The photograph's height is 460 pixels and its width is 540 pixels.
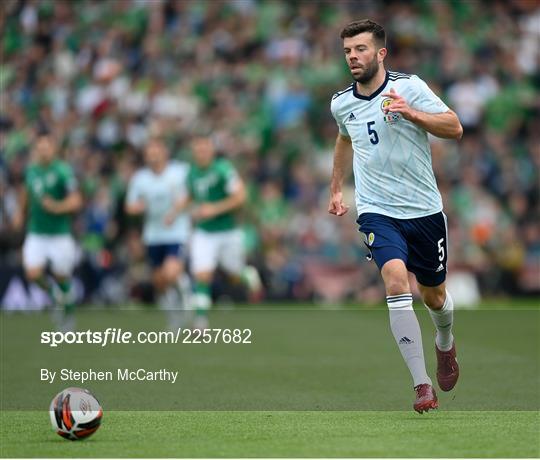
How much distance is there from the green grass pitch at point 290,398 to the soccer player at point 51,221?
78cm

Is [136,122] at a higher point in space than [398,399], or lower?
lower

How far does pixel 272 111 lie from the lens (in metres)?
26.2

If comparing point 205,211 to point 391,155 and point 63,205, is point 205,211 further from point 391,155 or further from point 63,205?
point 391,155

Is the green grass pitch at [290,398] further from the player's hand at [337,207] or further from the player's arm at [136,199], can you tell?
the player's arm at [136,199]

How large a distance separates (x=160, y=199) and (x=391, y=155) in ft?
29.2

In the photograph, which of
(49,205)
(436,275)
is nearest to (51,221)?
(49,205)

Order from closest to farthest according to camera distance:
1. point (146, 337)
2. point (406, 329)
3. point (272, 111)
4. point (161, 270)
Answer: point (406, 329) < point (146, 337) < point (161, 270) < point (272, 111)

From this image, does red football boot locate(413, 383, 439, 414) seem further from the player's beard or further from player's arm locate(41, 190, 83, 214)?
player's arm locate(41, 190, 83, 214)

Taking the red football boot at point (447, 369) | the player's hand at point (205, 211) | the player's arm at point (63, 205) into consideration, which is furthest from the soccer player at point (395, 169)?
the player's arm at point (63, 205)

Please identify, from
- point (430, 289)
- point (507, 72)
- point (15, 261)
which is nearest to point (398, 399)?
point (430, 289)

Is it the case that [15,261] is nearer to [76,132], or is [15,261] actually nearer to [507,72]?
[76,132]

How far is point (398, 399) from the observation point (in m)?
10.1

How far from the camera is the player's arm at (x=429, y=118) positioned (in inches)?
344

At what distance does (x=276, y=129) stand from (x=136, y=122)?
9.45 ft
